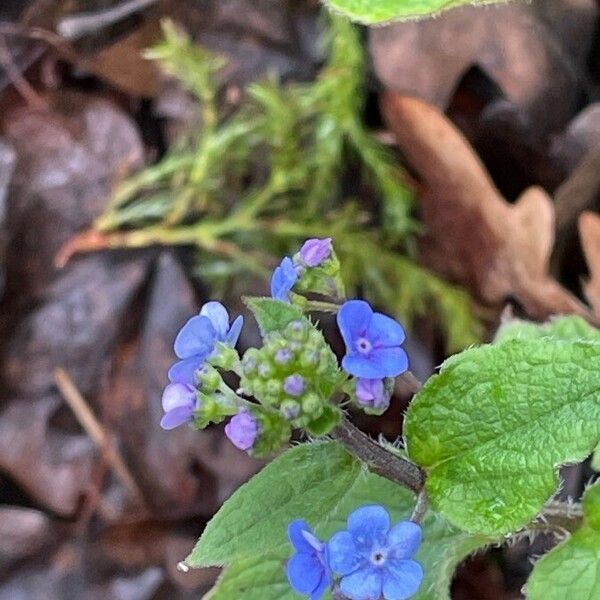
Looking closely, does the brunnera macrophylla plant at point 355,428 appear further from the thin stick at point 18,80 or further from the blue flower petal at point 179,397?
the thin stick at point 18,80

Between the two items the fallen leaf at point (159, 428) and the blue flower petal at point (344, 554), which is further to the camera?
the fallen leaf at point (159, 428)

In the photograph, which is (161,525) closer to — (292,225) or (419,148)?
(292,225)

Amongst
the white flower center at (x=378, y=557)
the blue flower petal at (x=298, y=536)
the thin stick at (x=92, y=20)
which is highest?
the thin stick at (x=92, y=20)

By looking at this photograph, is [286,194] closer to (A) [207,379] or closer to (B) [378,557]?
(A) [207,379]

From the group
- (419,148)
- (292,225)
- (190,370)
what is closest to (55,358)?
(292,225)

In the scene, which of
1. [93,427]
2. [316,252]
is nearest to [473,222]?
[93,427]

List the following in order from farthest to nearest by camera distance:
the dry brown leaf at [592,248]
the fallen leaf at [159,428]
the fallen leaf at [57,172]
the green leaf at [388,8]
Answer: the fallen leaf at [57,172]
the fallen leaf at [159,428]
the dry brown leaf at [592,248]
the green leaf at [388,8]

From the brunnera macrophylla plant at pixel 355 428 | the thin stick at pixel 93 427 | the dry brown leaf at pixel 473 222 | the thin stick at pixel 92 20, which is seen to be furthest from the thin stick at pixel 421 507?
the thin stick at pixel 92 20

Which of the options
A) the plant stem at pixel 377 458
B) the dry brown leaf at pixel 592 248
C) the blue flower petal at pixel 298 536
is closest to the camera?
the blue flower petal at pixel 298 536

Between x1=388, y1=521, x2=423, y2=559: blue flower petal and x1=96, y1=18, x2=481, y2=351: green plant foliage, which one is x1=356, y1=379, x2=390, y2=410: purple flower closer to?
x1=388, y1=521, x2=423, y2=559: blue flower petal
